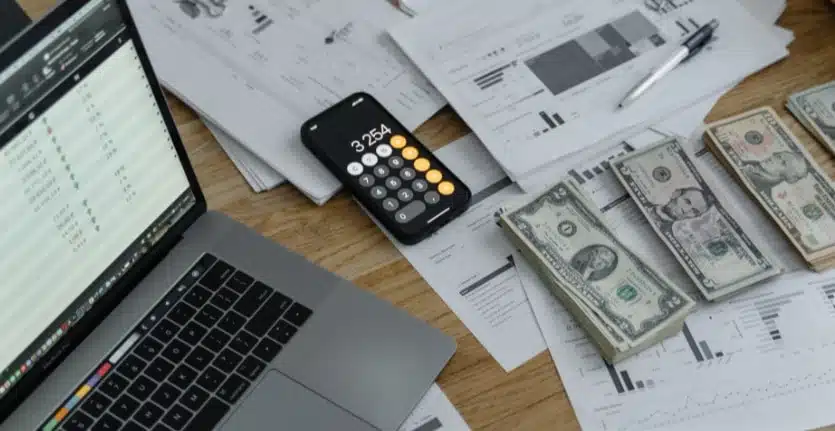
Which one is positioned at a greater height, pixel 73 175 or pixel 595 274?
pixel 73 175

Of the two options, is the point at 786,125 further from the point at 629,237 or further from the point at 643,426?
the point at 643,426

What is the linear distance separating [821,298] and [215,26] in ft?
1.97

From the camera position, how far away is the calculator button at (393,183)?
2.62 feet

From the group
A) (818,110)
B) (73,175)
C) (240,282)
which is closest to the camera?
(73,175)

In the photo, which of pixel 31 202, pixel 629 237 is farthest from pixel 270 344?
pixel 629 237

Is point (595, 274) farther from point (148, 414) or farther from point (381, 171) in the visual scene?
point (148, 414)

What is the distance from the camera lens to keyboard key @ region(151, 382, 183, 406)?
0.68 meters

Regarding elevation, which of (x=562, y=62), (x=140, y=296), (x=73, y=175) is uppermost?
(x=73, y=175)

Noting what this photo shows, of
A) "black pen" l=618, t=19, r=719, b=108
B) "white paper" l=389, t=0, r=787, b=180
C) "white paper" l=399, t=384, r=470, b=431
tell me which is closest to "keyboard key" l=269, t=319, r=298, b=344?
"white paper" l=399, t=384, r=470, b=431

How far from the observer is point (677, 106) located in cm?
86

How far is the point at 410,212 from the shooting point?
2.56 feet

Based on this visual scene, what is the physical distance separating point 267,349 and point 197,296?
0.07 meters

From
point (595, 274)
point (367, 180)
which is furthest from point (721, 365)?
point (367, 180)

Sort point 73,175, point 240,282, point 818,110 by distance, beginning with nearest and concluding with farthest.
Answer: point 73,175 < point 240,282 < point 818,110
